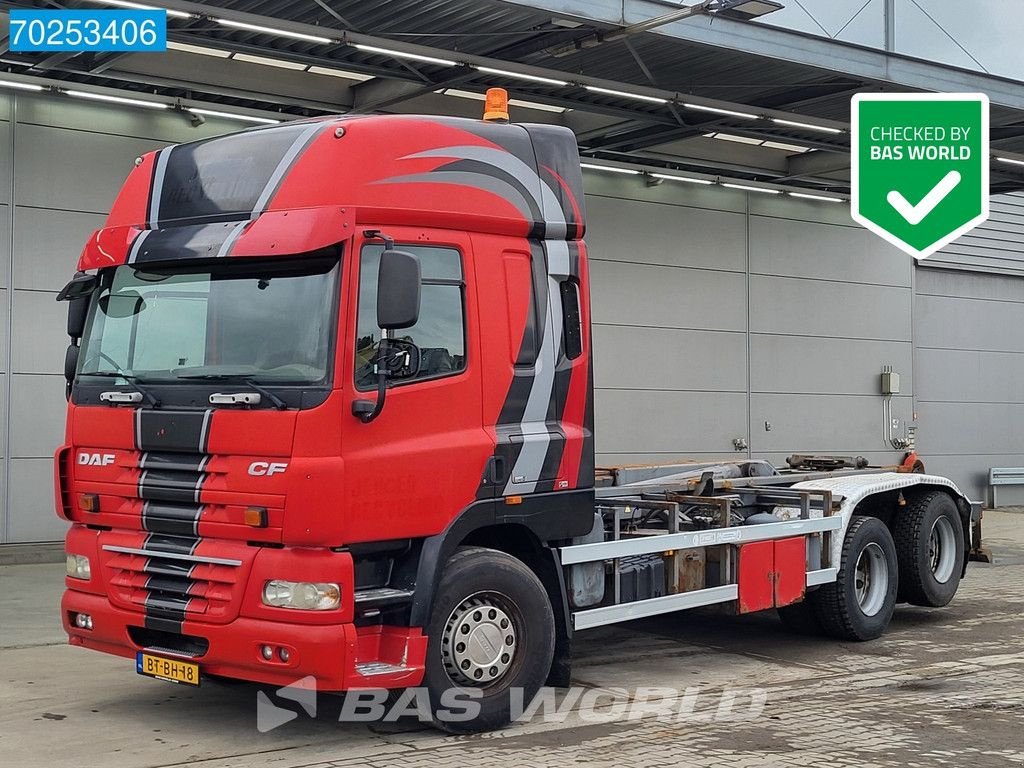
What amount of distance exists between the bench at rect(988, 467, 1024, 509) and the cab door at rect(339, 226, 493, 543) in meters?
19.7

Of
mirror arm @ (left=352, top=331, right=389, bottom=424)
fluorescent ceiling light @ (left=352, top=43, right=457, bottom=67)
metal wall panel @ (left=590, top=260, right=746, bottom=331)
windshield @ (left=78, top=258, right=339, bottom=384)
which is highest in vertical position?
fluorescent ceiling light @ (left=352, top=43, right=457, bottom=67)

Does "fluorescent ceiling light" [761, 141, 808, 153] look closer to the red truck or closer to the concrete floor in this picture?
the concrete floor

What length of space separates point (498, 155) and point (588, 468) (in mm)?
1985

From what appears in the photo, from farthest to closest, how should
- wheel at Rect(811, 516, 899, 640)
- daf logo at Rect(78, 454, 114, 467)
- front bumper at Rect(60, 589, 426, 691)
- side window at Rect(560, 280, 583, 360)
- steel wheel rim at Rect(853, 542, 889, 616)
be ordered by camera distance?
steel wheel rim at Rect(853, 542, 889, 616)
wheel at Rect(811, 516, 899, 640)
side window at Rect(560, 280, 583, 360)
daf logo at Rect(78, 454, 114, 467)
front bumper at Rect(60, 589, 426, 691)

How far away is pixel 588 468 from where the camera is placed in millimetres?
8156

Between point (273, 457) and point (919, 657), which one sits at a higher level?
point (273, 457)

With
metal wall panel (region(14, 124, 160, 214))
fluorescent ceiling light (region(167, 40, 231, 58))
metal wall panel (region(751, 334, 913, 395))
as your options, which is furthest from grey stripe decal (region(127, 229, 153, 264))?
metal wall panel (region(751, 334, 913, 395))

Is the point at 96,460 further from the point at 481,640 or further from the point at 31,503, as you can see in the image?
the point at 31,503

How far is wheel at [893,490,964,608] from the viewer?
11.1m

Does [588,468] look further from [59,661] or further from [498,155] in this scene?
[59,661]

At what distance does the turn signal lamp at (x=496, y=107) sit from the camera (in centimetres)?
828

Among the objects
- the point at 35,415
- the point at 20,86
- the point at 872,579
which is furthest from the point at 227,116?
the point at 872,579

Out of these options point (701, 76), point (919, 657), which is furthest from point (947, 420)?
point (919, 657)

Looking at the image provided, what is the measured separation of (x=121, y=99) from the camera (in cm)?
1515
